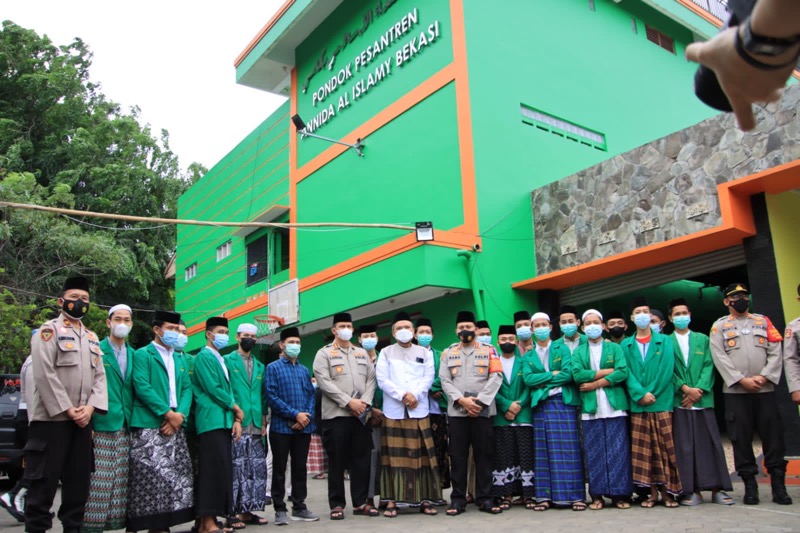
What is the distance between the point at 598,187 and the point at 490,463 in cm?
Answer: 568

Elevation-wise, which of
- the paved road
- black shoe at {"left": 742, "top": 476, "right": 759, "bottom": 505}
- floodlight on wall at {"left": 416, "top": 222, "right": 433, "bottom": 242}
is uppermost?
floodlight on wall at {"left": 416, "top": 222, "right": 433, "bottom": 242}

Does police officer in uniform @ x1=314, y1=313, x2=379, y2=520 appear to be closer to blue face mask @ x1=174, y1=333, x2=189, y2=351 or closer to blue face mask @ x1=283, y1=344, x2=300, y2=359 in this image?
blue face mask @ x1=283, y1=344, x2=300, y2=359

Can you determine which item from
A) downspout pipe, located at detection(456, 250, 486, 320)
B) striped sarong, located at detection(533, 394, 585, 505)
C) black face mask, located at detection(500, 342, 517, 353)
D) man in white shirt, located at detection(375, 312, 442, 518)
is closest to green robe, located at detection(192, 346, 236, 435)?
man in white shirt, located at detection(375, 312, 442, 518)

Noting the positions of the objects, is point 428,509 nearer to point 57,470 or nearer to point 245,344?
point 245,344

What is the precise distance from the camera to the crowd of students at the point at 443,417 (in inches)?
214

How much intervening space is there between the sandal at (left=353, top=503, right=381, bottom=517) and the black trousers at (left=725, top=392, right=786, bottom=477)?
331cm

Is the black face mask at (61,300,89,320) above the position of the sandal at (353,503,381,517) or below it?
above

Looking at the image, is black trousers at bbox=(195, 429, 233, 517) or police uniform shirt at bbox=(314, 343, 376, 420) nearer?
black trousers at bbox=(195, 429, 233, 517)

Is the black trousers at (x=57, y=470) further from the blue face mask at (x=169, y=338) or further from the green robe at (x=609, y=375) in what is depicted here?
the green robe at (x=609, y=375)

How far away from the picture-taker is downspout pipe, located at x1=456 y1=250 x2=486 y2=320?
10.7m

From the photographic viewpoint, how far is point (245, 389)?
6.38m

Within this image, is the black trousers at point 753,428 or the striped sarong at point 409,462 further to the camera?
the striped sarong at point 409,462

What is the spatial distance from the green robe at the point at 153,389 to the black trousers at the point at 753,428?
481 cm

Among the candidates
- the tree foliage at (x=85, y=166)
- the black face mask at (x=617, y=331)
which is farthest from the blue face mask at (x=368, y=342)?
the tree foliage at (x=85, y=166)
